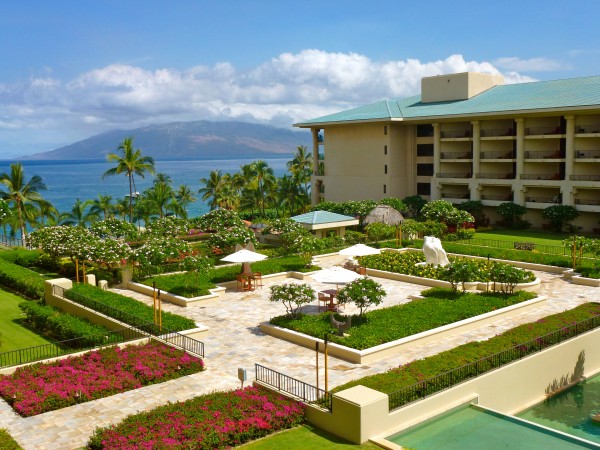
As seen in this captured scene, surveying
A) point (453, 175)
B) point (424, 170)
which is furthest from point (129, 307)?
point (424, 170)

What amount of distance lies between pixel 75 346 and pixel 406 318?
13.4 metres

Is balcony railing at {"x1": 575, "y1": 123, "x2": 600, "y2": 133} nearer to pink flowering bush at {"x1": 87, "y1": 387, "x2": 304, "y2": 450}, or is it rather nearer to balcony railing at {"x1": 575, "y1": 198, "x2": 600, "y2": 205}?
balcony railing at {"x1": 575, "y1": 198, "x2": 600, "y2": 205}

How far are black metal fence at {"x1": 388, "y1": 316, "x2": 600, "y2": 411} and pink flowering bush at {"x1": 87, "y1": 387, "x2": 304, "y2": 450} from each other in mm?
3070

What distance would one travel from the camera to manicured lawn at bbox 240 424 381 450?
16344mm

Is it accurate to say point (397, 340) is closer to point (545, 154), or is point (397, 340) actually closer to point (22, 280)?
point (22, 280)

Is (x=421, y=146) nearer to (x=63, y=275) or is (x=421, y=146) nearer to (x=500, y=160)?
(x=500, y=160)

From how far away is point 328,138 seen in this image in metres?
71.2

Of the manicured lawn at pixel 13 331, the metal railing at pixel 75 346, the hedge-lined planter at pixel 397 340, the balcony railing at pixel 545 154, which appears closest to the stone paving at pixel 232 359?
the hedge-lined planter at pixel 397 340

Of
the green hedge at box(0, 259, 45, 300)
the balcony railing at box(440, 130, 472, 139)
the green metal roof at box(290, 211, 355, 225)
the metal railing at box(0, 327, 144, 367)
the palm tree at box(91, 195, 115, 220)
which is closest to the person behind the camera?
the metal railing at box(0, 327, 144, 367)

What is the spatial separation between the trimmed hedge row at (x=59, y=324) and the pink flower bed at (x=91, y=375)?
2.60 metres

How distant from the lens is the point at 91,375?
20516 mm

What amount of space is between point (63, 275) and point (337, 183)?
124 ft

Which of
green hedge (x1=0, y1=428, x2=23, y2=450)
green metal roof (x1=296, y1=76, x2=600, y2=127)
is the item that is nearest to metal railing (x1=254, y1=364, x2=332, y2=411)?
green hedge (x1=0, y1=428, x2=23, y2=450)

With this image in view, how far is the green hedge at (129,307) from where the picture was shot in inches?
999
